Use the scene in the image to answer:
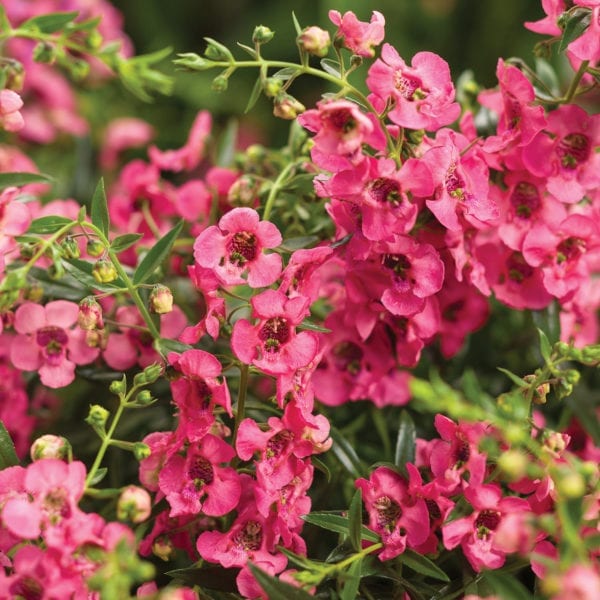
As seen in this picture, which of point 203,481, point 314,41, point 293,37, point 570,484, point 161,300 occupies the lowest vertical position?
point 293,37

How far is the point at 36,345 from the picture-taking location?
2.93 ft

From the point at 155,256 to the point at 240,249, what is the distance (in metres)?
0.09

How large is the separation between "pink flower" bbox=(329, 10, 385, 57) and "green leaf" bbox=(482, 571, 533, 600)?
1.54ft

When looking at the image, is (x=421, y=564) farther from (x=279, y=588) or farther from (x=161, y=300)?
(x=161, y=300)

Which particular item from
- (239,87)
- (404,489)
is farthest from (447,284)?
(239,87)

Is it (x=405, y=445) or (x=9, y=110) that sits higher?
(x=9, y=110)

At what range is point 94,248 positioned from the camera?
29.9 inches

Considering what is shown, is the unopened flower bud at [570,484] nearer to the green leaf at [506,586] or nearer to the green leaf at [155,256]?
the green leaf at [506,586]

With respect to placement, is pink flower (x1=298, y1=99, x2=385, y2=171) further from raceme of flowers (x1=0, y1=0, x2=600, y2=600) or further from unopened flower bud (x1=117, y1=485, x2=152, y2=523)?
unopened flower bud (x1=117, y1=485, x2=152, y2=523)

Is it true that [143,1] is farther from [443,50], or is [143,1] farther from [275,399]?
[275,399]

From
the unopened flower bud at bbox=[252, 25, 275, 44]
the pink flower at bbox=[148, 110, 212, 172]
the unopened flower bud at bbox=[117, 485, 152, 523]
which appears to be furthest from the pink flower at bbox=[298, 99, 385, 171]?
the pink flower at bbox=[148, 110, 212, 172]

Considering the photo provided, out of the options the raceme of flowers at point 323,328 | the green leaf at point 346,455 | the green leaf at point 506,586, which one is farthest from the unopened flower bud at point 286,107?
the green leaf at point 506,586

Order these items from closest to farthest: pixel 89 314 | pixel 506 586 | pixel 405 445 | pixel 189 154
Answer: pixel 506 586, pixel 89 314, pixel 405 445, pixel 189 154

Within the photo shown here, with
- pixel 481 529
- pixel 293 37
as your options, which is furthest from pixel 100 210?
pixel 293 37
